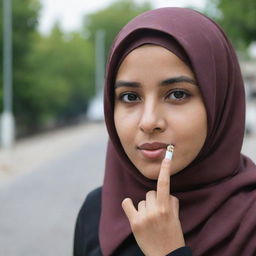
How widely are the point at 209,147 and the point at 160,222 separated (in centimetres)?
24

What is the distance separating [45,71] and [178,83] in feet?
88.4

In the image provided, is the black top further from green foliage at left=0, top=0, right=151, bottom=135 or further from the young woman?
green foliage at left=0, top=0, right=151, bottom=135

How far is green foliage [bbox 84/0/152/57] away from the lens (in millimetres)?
58656

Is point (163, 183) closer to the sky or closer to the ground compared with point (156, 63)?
closer to the ground

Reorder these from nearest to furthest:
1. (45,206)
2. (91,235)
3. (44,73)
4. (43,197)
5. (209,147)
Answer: (209,147) < (91,235) < (45,206) < (43,197) < (44,73)

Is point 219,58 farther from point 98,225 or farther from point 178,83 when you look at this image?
point 98,225

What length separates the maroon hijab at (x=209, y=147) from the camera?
1278 mm

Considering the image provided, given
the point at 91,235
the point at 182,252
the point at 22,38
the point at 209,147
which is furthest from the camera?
the point at 22,38

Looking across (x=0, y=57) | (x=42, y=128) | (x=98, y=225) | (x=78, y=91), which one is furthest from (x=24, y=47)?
(x=98, y=225)

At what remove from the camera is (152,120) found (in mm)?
1249

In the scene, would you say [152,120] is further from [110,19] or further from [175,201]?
[110,19]

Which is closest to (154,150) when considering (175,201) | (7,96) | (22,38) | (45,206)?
(175,201)

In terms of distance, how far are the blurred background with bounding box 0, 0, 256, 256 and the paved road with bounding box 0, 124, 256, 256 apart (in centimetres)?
1

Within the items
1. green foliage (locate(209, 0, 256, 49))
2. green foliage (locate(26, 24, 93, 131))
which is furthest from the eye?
green foliage (locate(26, 24, 93, 131))
